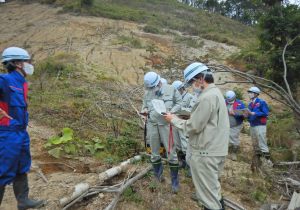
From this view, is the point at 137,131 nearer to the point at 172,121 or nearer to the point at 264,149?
the point at 264,149

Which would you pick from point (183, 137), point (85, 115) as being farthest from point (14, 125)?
point (85, 115)

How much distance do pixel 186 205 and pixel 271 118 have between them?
8.50 metres

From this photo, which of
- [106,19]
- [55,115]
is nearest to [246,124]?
[55,115]

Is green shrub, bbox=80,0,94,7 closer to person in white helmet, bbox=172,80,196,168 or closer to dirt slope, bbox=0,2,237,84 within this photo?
dirt slope, bbox=0,2,237,84

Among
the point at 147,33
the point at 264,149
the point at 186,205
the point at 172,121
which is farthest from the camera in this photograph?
the point at 147,33

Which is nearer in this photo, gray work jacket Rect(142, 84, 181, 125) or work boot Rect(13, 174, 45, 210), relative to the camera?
work boot Rect(13, 174, 45, 210)

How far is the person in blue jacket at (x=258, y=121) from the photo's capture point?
7.60 m

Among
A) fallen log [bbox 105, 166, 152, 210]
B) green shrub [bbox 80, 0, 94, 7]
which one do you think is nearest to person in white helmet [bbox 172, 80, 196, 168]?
fallen log [bbox 105, 166, 152, 210]

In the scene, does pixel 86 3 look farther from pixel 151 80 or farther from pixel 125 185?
pixel 125 185

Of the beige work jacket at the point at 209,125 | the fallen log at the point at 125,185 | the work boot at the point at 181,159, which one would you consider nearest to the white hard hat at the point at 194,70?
the beige work jacket at the point at 209,125

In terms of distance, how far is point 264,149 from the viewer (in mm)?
7852

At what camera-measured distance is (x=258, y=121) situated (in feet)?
25.6

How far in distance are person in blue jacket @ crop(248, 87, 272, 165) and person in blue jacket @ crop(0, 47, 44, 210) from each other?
16.4 feet

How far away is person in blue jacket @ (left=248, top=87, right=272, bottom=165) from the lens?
7.60m
